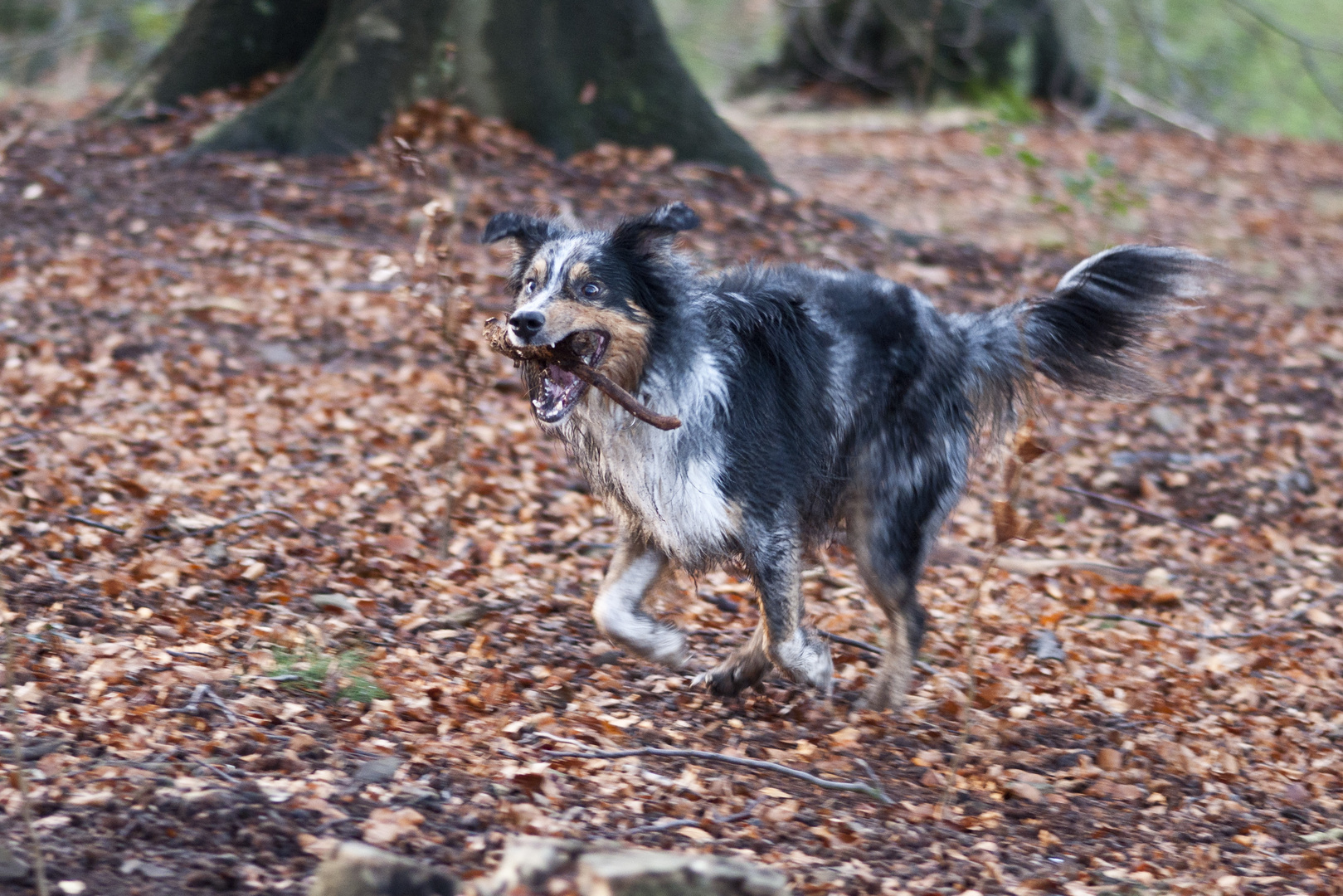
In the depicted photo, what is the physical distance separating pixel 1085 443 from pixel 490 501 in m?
4.17

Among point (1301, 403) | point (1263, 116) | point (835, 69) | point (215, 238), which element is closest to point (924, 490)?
point (1301, 403)

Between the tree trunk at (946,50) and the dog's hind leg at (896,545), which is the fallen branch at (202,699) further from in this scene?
the tree trunk at (946,50)

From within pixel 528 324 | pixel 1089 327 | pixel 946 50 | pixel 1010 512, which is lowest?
pixel 1010 512

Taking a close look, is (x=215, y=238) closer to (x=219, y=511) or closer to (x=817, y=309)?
(x=219, y=511)

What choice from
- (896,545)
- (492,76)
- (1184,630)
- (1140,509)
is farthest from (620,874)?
(492,76)

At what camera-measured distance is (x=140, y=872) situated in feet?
12.0

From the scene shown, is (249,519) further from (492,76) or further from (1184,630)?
(492,76)

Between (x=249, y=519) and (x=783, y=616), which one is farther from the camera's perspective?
(x=249, y=519)

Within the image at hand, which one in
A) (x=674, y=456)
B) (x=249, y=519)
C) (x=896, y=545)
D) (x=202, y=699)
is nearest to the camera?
(x=202, y=699)

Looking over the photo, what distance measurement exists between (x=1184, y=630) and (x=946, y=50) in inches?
557

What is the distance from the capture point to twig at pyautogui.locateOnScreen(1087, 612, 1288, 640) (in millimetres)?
6852

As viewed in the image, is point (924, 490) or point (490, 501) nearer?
point (924, 490)

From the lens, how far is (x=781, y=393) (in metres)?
5.54

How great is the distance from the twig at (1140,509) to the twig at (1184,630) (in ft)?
3.72
